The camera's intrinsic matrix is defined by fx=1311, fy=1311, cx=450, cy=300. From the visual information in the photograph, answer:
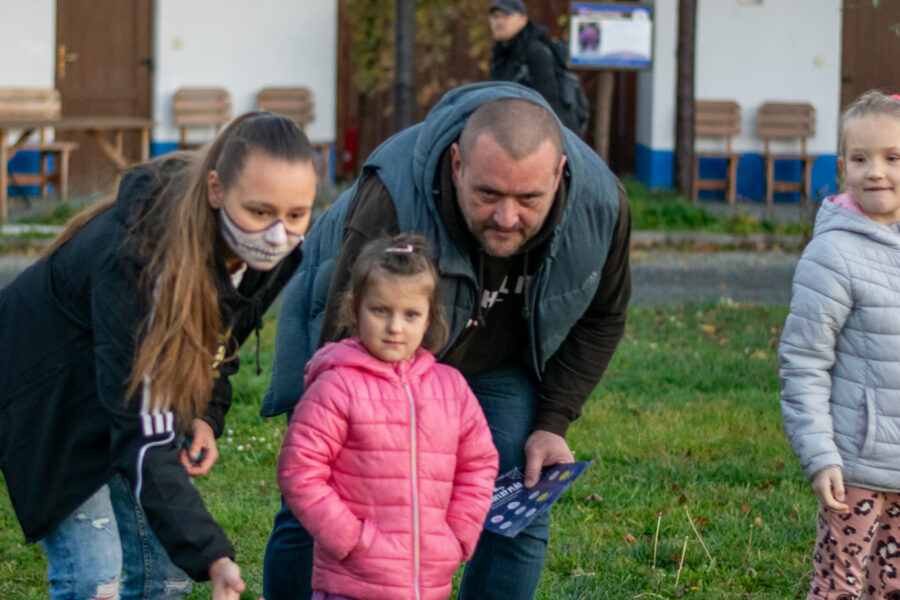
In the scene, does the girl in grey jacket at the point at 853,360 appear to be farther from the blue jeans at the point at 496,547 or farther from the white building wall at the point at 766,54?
the white building wall at the point at 766,54

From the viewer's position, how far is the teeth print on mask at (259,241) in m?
2.79

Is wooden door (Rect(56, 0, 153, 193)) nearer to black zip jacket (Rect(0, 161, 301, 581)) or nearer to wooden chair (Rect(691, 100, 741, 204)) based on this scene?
wooden chair (Rect(691, 100, 741, 204))

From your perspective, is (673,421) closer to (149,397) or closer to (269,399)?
A: (269,399)

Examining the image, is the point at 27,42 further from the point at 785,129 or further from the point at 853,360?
the point at 853,360

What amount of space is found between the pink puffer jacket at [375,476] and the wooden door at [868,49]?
14143 mm

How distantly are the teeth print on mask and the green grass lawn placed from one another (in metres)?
1.77

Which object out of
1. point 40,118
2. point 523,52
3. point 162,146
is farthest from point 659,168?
point 40,118

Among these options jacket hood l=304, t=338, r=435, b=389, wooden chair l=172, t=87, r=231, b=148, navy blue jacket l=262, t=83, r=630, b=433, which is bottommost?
jacket hood l=304, t=338, r=435, b=389

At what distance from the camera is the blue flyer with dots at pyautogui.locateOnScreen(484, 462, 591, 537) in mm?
3324

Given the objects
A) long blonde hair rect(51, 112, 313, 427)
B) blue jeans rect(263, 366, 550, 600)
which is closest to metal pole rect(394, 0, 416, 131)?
blue jeans rect(263, 366, 550, 600)

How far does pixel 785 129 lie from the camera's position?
15.7 metres

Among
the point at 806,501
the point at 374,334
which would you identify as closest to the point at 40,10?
the point at 806,501

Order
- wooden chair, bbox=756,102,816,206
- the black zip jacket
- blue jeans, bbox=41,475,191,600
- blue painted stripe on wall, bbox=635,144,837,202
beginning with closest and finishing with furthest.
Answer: the black zip jacket
blue jeans, bbox=41,475,191,600
wooden chair, bbox=756,102,816,206
blue painted stripe on wall, bbox=635,144,837,202

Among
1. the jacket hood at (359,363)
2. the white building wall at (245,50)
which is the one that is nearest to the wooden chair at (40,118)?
the white building wall at (245,50)
